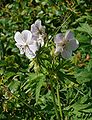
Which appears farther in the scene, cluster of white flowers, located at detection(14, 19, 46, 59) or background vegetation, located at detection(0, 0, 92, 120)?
background vegetation, located at detection(0, 0, 92, 120)

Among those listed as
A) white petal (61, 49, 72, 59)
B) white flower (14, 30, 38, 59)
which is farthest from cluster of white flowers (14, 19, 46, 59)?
white petal (61, 49, 72, 59)

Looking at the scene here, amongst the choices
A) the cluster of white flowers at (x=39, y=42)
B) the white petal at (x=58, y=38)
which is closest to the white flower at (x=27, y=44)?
the cluster of white flowers at (x=39, y=42)

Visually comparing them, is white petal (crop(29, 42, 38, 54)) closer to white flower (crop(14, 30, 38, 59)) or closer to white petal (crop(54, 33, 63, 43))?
white flower (crop(14, 30, 38, 59))

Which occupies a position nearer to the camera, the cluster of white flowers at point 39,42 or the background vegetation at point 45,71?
the cluster of white flowers at point 39,42

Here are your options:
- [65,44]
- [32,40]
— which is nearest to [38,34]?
[32,40]

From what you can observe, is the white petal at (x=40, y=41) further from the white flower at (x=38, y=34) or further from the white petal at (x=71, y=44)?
the white petal at (x=71, y=44)

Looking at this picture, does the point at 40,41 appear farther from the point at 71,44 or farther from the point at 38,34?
the point at 71,44

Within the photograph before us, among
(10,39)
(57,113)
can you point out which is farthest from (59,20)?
(57,113)
